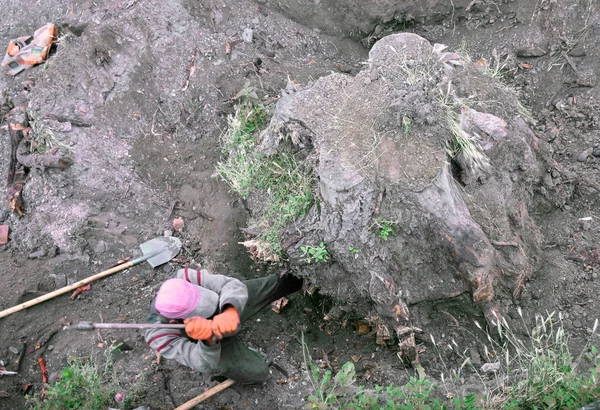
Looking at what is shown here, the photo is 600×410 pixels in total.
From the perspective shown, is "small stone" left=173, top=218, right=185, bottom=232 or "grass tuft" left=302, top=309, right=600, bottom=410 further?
"small stone" left=173, top=218, right=185, bottom=232

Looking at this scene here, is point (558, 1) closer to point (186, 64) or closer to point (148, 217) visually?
point (186, 64)

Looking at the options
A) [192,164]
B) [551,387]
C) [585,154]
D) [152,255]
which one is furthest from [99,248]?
[585,154]

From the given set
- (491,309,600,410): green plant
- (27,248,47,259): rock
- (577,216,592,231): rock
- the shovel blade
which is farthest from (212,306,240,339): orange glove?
(577,216,592,231): rock

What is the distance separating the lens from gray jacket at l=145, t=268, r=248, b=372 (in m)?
3.10

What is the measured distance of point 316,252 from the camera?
3570 millimetres

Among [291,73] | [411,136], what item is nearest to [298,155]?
[411,136]

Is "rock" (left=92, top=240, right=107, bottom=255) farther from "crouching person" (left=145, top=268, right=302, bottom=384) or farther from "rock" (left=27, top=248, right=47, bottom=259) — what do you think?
"crouching person" (left=145, top=268, right=302, bottom=384)

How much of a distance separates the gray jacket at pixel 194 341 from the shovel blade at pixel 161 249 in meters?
0.68

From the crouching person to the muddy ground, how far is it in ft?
0.86

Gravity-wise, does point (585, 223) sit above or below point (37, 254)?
above

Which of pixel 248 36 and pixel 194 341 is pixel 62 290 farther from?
pixel 248 36

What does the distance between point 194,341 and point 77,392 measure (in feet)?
2.77

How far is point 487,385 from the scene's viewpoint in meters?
2.95

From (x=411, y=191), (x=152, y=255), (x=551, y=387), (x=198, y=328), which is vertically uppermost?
(x=411, y=191)
